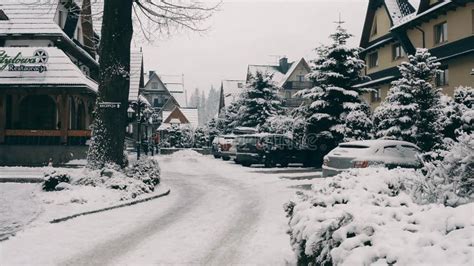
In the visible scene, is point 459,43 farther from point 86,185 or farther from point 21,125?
point 21,125

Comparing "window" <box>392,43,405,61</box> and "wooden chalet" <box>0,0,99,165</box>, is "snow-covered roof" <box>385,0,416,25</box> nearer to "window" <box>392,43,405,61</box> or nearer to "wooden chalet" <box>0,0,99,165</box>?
"window" <box>392,43,405,61</box>

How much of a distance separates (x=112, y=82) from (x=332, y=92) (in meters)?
14.9

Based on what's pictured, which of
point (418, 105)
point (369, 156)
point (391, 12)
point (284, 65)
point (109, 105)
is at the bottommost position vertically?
point (369, 156)

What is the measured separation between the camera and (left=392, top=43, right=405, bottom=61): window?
3015cm

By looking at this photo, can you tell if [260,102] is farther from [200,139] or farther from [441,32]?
[441,32]

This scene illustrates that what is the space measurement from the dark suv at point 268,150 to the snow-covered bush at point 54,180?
12226 millimetres

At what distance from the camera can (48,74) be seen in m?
20.9

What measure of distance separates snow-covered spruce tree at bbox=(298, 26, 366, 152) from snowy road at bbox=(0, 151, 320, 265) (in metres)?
13.2

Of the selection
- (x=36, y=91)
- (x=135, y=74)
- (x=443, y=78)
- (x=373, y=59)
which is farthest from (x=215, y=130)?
(x=36, y=91)

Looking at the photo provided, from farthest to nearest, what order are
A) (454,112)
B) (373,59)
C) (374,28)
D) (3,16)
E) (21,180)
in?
(373,59) → (374,28) → (3,16) → (454,112) → (21,180)

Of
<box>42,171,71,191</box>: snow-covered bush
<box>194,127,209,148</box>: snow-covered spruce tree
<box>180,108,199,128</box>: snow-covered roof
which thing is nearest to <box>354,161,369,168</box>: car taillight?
<box>42,171,71,191</box>: snow-covered bush

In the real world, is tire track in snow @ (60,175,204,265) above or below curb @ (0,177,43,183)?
below

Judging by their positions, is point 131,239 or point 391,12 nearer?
point 131,239

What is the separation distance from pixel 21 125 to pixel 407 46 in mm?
23711
